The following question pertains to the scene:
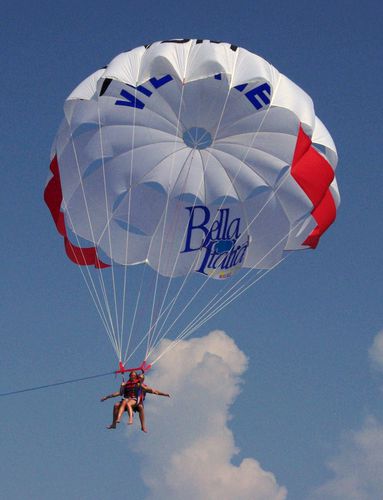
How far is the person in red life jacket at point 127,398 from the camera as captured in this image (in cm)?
2237

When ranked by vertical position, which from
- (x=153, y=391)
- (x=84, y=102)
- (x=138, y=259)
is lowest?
(x=153, y=391)

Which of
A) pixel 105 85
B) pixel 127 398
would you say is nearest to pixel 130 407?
pixel 127 398

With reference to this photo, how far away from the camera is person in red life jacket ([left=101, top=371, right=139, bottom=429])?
73.4ft

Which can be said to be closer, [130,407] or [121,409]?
[121,409]

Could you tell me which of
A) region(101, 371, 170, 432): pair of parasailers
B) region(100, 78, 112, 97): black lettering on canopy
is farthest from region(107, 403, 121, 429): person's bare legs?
region(100, 78, 112, 97): black lettering on canopy

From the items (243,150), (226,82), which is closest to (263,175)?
(243,150)

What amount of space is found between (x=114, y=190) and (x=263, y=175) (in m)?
3.23

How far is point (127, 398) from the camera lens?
2267 centimetres

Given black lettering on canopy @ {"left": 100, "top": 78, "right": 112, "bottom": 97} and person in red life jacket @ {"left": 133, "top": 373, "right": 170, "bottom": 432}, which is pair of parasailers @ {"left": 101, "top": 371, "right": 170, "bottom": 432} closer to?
person in red life jacket @ {"left": 133, "top": 373, "right": 170, "bottom": 432}

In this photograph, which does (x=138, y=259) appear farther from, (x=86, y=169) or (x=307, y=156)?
(x=307, y=156)

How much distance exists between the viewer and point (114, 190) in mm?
25453

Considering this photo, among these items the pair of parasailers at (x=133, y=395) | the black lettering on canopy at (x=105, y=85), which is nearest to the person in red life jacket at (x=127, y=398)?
the pair of parasailers at (x=133, y=395)

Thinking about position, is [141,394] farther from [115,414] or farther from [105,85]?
[105,85]

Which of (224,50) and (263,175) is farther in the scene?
(263,175)
